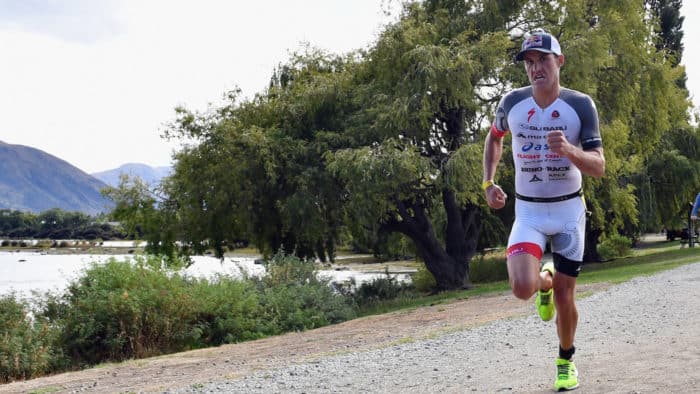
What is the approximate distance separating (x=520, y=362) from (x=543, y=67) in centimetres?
394

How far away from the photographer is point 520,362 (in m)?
8.87

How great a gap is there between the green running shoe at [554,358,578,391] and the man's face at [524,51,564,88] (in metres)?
2.47

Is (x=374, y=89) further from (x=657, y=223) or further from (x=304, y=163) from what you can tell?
(x=657, y=223)

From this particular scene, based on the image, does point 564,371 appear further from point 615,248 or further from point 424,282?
point 615,248

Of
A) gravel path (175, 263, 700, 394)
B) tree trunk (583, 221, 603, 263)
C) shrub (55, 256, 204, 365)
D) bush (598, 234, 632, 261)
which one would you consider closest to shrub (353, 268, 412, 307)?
shrub (55, 256, 204, 365)

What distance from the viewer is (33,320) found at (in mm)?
18781

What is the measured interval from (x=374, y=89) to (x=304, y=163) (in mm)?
3794

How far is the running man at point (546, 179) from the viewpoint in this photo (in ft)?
20.4

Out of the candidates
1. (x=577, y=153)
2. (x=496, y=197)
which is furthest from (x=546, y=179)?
(x=577, y=153)

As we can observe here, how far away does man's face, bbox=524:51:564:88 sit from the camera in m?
6.30

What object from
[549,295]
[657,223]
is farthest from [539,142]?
[657,223]

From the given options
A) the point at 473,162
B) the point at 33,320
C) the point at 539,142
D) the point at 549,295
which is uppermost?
the point at 473,162

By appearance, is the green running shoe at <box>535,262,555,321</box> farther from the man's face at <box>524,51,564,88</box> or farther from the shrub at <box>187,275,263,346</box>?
the shrub at <box>187,275,263,346</box>

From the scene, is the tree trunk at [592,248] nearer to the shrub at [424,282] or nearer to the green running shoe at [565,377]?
the shrub at [424,282]
